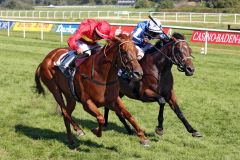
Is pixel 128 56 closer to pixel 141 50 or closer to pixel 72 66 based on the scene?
pixel 72 66

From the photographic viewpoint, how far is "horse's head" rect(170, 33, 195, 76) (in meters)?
6.52

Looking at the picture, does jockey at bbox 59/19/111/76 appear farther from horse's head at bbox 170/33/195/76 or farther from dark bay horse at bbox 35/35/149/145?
horse's head at bbox 170/33/195/76

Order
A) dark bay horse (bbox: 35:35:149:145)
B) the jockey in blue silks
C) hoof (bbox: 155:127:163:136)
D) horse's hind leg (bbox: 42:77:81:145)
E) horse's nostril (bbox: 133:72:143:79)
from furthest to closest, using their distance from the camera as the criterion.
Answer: the jockey in blue silks, hoof (bbox: 155:127:163:136), horse's hind leg (bbox: 42:77:81:145), dark bay horse (bbox: 35:35:149:145), horse's nostril (bbox: 133:72:143:79)

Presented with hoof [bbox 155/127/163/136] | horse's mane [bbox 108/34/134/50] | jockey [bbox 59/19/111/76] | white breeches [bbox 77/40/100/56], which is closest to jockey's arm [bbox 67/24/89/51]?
jockey [bbox 59/19/111/76]

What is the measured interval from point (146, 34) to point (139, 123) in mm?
1597

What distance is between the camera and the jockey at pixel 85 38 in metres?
5.98

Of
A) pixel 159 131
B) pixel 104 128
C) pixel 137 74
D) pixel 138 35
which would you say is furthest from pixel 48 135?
pixel 137 74

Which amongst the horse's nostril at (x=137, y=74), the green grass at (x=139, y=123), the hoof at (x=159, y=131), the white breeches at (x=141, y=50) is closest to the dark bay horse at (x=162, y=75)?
the hoof at (x=159, y=131)

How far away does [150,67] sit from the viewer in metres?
7.00

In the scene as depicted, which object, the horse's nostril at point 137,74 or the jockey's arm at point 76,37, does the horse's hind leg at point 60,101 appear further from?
the horse's nostril at point 137,74

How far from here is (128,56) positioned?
17.2 feet

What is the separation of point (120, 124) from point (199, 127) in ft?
4.51

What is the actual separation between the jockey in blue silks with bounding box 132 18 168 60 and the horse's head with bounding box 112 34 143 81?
5.67ft

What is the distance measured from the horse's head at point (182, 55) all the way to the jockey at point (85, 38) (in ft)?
3.89
